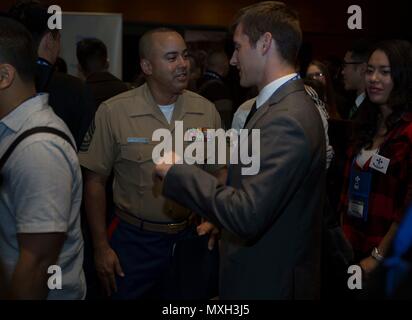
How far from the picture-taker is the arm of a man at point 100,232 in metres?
2.58

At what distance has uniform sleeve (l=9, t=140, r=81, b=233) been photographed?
1483mm

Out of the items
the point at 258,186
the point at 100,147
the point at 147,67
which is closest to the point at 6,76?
the point at 258,186

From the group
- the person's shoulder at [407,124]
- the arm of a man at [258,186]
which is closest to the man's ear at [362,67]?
the person's shoulder at [407,124]

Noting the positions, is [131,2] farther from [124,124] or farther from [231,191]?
[231,191]

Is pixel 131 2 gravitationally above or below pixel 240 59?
above

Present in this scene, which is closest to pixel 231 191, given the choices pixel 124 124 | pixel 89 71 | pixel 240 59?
pixel 240 59

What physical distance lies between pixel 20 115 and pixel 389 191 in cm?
156

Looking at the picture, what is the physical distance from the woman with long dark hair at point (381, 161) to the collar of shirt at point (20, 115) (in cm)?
150

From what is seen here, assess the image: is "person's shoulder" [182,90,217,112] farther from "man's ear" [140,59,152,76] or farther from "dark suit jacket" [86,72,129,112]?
"dark suit jacket" [86,72,129,112]

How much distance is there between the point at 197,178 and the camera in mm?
1616

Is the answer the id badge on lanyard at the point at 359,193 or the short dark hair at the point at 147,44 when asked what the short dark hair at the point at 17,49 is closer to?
the short dark hair at the point at 147,44

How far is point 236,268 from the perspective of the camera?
1.80 meters

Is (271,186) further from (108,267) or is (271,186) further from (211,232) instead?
(108,267)

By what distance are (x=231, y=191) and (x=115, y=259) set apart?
3.73ft
